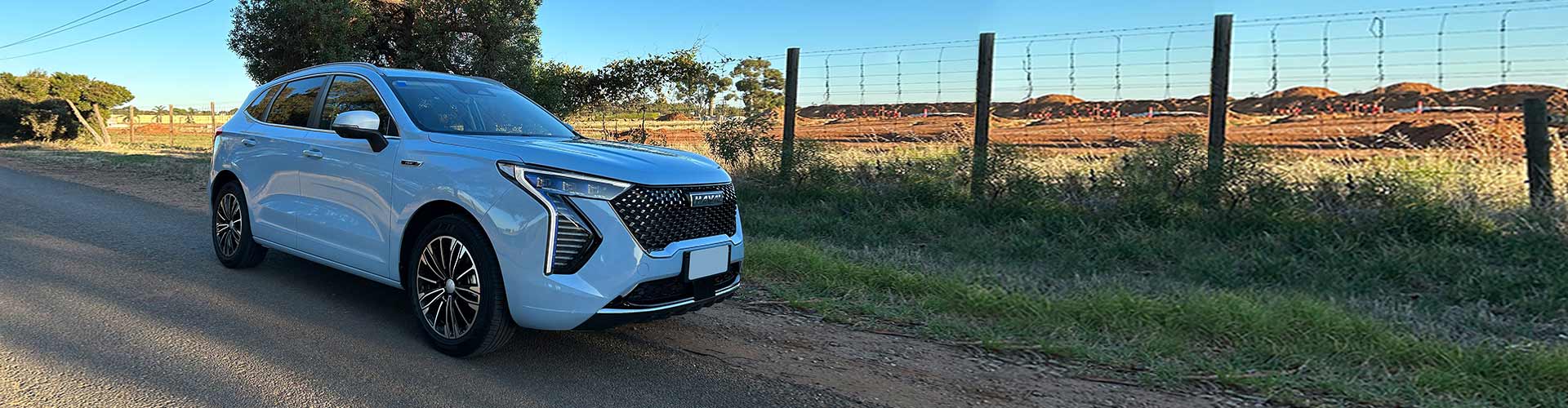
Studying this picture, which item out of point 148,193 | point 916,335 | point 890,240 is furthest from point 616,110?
point 916,335

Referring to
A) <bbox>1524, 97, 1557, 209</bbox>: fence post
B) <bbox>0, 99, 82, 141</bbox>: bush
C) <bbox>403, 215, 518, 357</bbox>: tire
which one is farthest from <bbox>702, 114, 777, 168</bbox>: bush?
<bbox>0, 99, 82, 141</bbox>: bush

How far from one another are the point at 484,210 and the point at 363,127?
3.21 ft

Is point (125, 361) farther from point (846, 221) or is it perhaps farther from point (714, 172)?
point (846, 221)

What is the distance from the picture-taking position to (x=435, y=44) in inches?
671

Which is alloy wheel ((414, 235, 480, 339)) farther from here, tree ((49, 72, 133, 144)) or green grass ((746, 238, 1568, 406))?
tree ((49, 72, 133, 144))

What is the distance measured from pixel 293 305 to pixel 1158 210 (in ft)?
21.7

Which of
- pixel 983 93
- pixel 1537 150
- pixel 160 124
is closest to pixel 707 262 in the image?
pixel 983 93

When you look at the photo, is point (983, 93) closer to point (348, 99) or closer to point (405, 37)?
point (348, 99)

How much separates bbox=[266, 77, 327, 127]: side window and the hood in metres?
1.54

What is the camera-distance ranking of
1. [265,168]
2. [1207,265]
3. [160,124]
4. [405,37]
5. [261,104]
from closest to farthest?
[265,168], [261,104], [1207,265], [405,37], [160,124]

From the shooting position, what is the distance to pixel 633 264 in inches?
152

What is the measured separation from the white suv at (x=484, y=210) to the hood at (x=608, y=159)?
0.03ft

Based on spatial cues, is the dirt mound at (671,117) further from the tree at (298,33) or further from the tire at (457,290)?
the tire at (457,290)

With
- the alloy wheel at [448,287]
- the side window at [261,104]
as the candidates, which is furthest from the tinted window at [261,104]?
the alloy wheel at [448,287]
